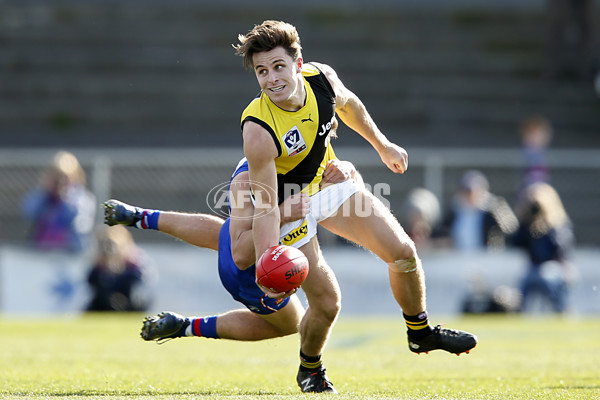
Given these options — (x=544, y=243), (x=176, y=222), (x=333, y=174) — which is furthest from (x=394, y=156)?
(x=544, y=243)

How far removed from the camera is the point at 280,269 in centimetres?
523

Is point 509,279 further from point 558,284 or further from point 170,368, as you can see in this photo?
point 170,368

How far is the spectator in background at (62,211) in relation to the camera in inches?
480

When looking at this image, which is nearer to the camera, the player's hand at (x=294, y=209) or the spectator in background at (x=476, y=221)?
the player's hand at (x=294, y=209)

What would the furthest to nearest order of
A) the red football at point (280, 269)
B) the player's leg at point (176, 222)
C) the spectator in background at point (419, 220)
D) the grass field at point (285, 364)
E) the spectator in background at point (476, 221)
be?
1. the spectator in background at point (476, 221)
2. the spectator in background at point (419, 220)
3. the player's leg at point (176, 222)
4. the grass field at point (285, 364)
5. the red football at point (280, 269)

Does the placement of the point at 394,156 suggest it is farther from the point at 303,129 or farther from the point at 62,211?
the point at 62,211

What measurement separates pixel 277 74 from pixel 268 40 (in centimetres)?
19

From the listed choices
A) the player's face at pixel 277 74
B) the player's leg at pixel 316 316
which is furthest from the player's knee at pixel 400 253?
the player's face at pixel 277 74

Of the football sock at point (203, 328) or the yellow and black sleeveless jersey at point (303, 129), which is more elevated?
the yellow and black sleeveless jersey at point (303, 129)

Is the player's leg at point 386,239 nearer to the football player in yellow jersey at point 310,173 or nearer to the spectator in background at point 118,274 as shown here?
the football player in yellow jersey at point 310,173

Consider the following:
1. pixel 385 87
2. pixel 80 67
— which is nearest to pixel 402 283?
pixel 385 87

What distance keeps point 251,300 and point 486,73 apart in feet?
43.8

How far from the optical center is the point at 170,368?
7.25 m

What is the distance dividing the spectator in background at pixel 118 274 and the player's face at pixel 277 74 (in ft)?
22.6
